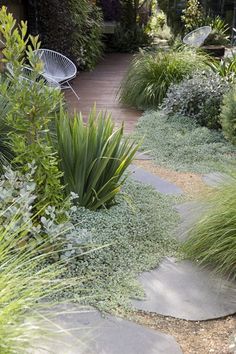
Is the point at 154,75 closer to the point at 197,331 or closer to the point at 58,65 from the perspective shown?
the point at 58,65

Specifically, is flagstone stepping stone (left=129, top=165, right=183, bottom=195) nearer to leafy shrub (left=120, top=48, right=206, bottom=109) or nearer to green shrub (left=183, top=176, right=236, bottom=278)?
→ green shrub (left=183, top=176, right=236, bottom=278)

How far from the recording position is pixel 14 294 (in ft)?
5.84

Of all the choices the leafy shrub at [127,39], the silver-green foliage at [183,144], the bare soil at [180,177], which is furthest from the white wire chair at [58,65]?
the leafy shrub at [127,39]

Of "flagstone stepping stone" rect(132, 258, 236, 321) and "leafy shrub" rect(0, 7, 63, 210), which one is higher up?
"leafy shrub" rect(0, 7, 63, 210)

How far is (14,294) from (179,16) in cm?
1464

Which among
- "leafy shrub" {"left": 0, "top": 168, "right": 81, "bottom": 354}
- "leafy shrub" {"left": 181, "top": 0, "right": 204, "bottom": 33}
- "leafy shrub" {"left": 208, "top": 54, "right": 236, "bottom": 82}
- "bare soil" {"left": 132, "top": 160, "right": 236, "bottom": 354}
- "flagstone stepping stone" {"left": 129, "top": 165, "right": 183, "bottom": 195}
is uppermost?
"leafy shrub" {"left": 181, "top": 0, "right": 204, "bottom": 33}

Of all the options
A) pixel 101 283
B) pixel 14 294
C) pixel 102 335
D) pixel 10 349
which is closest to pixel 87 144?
pixel 101 283

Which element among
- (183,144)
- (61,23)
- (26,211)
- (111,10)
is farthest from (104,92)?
(111,10)

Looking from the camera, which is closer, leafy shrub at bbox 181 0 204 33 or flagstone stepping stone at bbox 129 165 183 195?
flagstone stepping stone at bbox 129 165 183 195

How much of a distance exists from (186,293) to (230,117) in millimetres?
2871

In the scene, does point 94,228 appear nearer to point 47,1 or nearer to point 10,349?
point 10,349

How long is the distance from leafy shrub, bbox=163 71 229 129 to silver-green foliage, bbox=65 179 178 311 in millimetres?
2368

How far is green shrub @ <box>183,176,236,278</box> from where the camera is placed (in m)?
2.83

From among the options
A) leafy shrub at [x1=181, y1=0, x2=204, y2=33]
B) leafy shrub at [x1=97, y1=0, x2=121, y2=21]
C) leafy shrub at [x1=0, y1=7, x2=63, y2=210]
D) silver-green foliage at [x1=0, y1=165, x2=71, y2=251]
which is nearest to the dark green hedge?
leafy shrub at [x1=181, y1=0, x2=204, y2=33]
